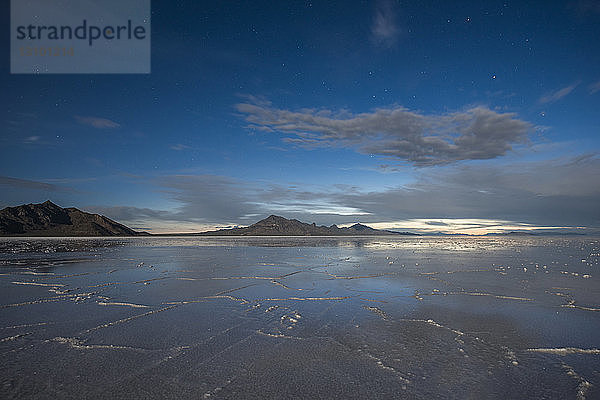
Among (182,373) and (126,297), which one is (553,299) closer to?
(182,373)

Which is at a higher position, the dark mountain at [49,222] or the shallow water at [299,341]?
the dark mountain at [49,222]

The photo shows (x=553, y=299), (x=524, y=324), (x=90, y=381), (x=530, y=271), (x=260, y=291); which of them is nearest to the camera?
(x=90, y=381)

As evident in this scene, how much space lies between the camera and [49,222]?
548ft

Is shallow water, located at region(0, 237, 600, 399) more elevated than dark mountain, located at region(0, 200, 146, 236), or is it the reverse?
dark mountain, located at region(0, 200, 146, 236)

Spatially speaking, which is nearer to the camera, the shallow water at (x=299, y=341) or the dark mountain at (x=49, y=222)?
the shallow water at (x=299, y=341)

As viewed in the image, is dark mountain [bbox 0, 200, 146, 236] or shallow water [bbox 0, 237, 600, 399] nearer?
shallow water [bbox 0, 237, 600, 399]

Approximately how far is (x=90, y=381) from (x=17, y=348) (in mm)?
1748

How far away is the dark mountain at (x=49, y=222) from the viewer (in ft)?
481

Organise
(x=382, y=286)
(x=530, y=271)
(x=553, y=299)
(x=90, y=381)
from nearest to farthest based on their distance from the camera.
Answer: (x=90, y=381)
(x=553, y=299)
(x=382, y=286)
(x=530, y=271)

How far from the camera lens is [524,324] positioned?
16.7ft

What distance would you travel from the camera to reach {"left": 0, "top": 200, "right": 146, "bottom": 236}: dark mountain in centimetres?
14662

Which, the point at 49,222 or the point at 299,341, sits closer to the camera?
the point at 299,341

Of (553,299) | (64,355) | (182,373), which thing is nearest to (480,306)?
(553,299)

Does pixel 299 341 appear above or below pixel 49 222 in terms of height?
below
